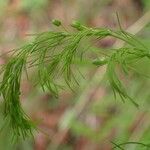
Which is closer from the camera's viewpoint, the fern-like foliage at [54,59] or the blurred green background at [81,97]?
the fern-like foliage at [54,59]

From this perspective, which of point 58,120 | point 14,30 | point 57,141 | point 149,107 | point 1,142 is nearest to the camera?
point 149,107

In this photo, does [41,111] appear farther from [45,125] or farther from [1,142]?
[1,142]

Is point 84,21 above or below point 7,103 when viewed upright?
above

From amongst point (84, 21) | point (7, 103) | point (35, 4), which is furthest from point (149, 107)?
point (35, 4)

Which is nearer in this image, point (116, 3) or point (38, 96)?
point (38, 96)

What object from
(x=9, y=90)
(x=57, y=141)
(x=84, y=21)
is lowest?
(x=57, y=141)

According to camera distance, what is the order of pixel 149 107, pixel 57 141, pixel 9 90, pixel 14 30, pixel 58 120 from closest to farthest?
pixel 9 90 < pixel 149 107 < pixel 57 141 < pixel 58 120 < pixel 14 30

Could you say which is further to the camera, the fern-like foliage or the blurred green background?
the blurred green background

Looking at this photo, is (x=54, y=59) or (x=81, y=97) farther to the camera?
(x=81, y=97)
